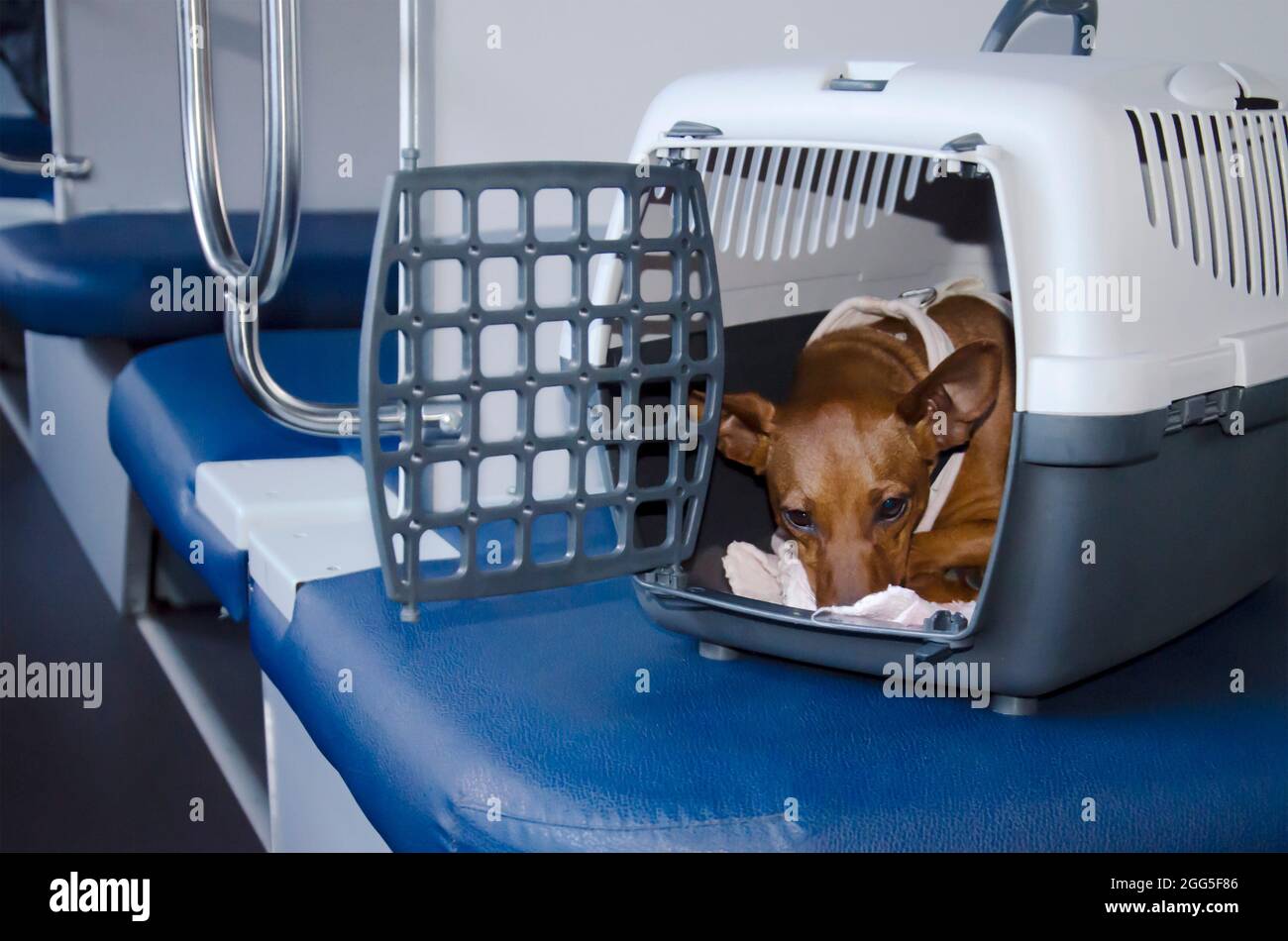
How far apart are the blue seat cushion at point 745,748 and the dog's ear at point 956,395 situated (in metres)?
0.26

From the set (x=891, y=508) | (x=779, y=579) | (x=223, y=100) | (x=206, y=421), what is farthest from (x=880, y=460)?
(x=223, y=100)

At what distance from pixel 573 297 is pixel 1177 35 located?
1081 millimetres

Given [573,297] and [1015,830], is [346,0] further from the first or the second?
[1015,830]

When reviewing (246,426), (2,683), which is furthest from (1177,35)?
(2,683)

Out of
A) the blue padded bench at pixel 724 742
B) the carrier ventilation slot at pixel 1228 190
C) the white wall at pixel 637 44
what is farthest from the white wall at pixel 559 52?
the blue padded bench at pixel 724 742

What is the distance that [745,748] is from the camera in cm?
86

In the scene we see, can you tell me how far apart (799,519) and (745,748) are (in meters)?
0.35

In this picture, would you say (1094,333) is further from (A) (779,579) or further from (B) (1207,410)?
(A) (779,579)

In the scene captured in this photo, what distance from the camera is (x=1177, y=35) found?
62.6 inches

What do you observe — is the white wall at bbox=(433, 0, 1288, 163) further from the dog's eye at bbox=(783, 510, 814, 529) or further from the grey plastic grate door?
the dog's eye at bbox=(783, 510, 814, 529)
